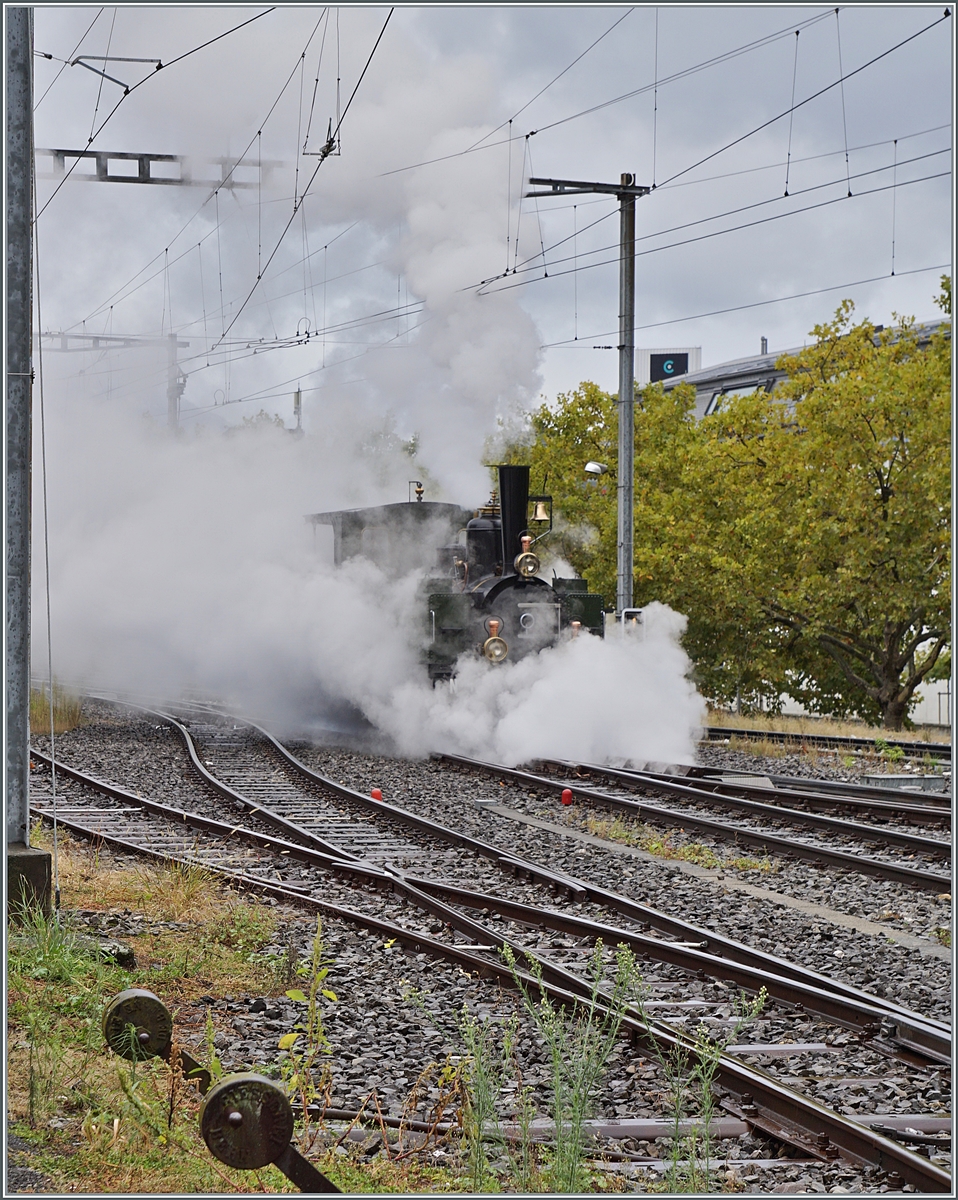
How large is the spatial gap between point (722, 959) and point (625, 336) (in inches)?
545

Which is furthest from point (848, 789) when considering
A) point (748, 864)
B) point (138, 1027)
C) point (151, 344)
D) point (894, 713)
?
point (151, 344)

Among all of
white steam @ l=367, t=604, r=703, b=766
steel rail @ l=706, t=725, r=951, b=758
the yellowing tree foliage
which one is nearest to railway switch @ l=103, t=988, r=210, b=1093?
white steam @ l=367, t=604, r=703, b=766

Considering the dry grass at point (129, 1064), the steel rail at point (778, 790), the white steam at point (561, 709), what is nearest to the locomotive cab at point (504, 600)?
the white steam at point (561, 709)

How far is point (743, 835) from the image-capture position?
10.9m

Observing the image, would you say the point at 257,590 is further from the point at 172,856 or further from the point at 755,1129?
the point at 755,1129

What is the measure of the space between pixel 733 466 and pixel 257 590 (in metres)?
9.71

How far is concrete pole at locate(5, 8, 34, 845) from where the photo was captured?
6316mm

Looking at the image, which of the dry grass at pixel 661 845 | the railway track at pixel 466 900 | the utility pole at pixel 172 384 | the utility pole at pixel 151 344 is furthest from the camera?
the utility pole at pixel 172 384

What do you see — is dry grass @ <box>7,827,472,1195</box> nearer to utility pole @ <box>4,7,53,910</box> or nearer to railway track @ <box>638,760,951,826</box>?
utility pole @ <box>4,7,53,910</box>

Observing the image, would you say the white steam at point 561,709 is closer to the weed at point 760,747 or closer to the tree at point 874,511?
the weed at point 760,747

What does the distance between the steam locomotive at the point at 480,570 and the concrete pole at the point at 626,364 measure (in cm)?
193

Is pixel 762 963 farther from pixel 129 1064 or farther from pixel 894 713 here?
pixel 894 713

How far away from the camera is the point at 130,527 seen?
2481 centimetres

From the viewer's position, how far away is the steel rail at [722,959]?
5625mm
